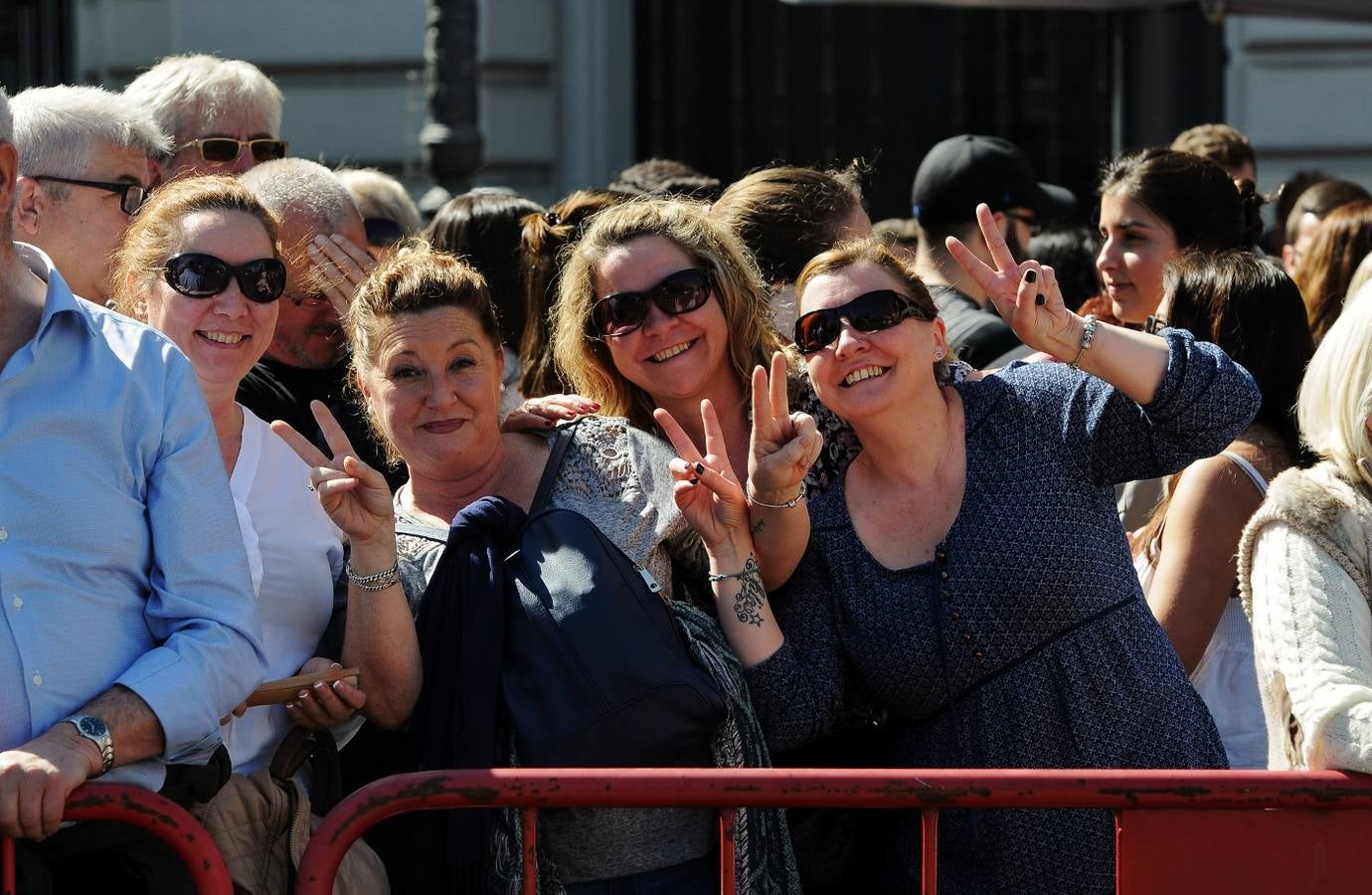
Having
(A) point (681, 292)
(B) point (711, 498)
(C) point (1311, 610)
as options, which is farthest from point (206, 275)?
(C) point (1311, 610)

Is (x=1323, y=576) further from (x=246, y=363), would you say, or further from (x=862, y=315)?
(x=246, y=363)

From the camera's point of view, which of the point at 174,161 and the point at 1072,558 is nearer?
the point at 1072,558

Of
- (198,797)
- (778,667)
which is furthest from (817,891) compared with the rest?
(198,797)

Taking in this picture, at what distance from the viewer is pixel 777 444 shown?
3.25 m

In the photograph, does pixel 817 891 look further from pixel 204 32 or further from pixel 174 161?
→ pixel 204 32

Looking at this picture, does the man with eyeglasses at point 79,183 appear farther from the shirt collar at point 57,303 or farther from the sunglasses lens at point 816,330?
the sunglasses lens at point 816,330

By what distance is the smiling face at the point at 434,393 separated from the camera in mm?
3412

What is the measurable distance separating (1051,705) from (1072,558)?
0.90 ft

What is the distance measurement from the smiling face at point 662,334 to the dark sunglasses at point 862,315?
12.3 inches

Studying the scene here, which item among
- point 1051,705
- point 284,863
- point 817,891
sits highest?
point 1051,705

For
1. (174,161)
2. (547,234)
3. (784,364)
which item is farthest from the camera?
(174,161)

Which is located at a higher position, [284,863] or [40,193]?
[40,193]

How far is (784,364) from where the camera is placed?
10.7 feet

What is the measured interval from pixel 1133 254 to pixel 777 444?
2.44 metres
